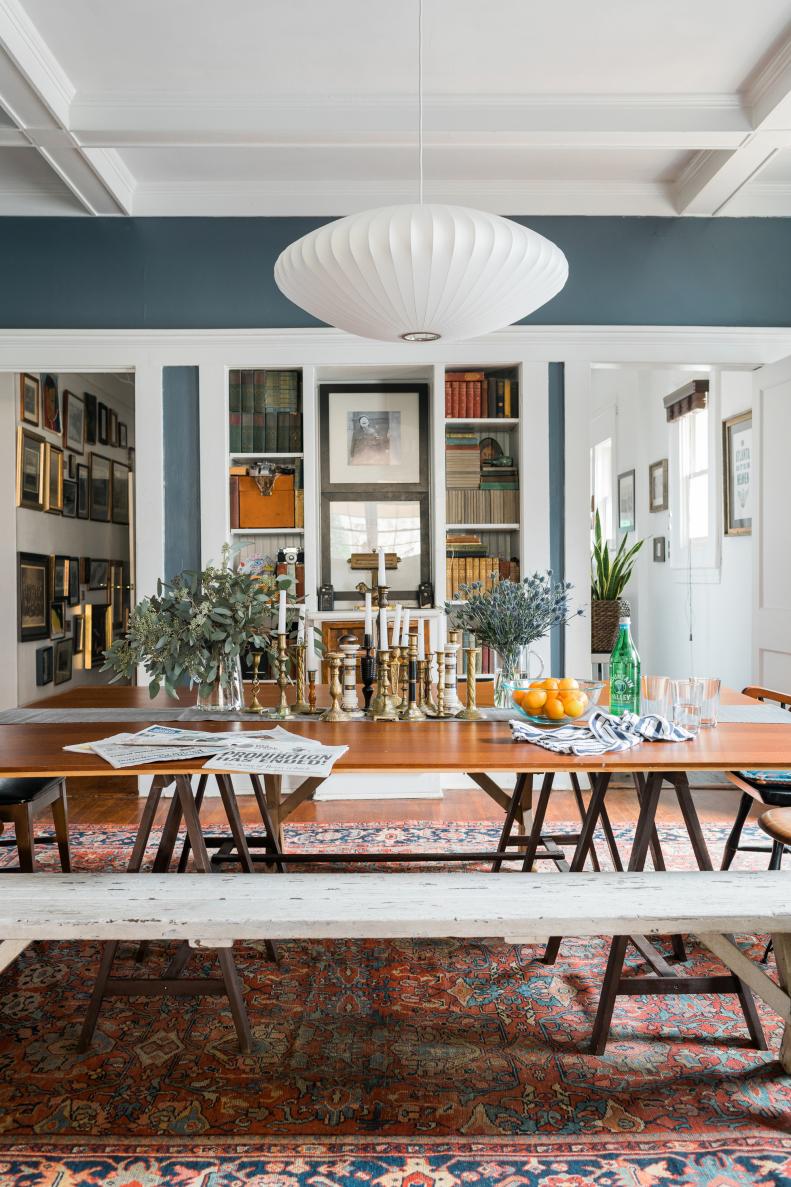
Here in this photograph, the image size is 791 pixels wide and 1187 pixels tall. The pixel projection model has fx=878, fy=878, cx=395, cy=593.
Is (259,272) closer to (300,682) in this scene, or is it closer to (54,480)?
(54,480)

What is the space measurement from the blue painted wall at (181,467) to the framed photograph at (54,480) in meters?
1.58

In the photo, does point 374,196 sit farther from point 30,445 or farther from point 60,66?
point 30,445

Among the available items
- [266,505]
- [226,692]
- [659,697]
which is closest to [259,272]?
[266,505]

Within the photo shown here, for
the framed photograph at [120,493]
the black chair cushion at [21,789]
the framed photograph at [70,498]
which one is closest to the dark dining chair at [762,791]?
the black chair cushion at [21,789]

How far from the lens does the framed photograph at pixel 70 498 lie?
625 centimetres

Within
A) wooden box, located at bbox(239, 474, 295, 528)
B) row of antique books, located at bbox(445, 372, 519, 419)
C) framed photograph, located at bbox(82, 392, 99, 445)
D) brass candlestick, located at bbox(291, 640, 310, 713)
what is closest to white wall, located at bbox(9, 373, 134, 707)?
framed photograph, located at bbox(82, 392, 99, 445)

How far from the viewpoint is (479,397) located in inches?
186

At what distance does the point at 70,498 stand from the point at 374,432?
2583mm

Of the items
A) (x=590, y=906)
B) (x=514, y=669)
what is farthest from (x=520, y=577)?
(x=590, y=906)

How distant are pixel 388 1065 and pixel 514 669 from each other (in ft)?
3.98

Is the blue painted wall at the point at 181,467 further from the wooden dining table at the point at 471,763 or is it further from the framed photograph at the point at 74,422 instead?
the framed photograph at the point at 74,422

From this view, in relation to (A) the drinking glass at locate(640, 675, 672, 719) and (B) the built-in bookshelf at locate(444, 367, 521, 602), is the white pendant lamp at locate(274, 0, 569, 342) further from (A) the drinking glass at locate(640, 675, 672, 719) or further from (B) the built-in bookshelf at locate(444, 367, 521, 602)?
(B) the built-in bookshelf at locate(444, 367, 521, 602)

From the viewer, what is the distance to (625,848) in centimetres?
355

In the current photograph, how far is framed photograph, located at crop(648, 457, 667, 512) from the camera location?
6.49 m
